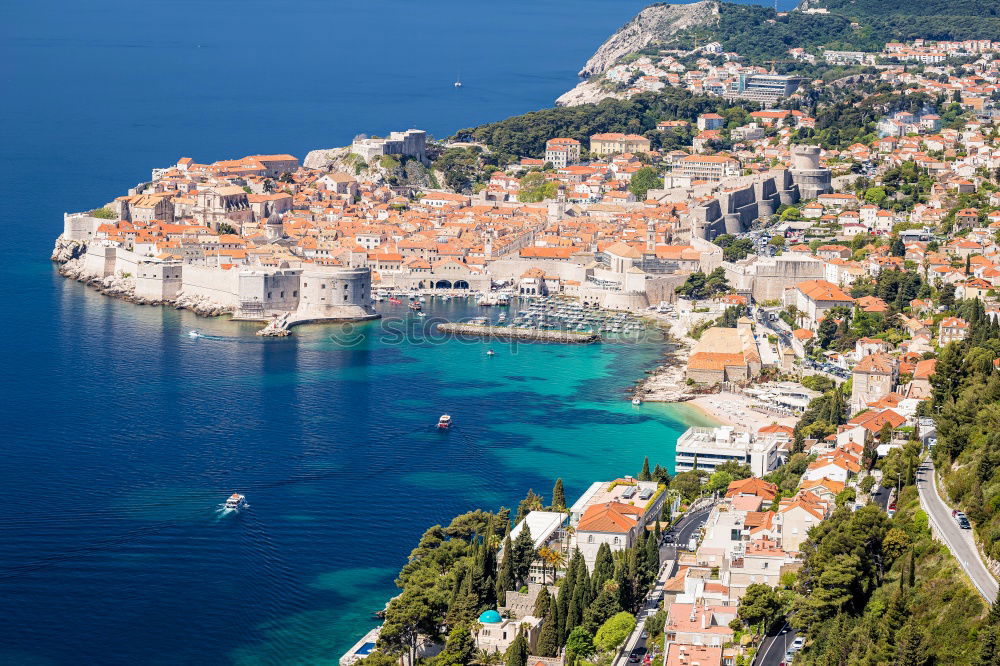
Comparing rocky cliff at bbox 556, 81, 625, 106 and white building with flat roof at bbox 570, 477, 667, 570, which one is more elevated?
rocky cliff at bbox 556, 81, 625, 106

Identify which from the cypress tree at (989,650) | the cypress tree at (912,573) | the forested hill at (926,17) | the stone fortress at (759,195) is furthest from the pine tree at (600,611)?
the forested hill at (926,17)

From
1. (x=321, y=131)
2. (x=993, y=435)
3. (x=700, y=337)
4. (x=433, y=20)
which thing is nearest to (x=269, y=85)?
(x=321, y=131)

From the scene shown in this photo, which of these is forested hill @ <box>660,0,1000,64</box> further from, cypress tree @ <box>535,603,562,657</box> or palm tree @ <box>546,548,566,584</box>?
cypress tree @ <box>535,603,562,657</box>

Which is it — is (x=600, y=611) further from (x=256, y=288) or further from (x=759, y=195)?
(x=759, y=195)

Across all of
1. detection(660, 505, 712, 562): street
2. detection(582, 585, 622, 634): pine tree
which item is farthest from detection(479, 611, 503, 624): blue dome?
detection(660, 505, 712, 562): street

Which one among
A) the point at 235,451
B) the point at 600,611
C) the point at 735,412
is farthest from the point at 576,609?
the point at 735,412

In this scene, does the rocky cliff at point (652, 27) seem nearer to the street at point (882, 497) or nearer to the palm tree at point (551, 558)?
the street at point (882, 497)
